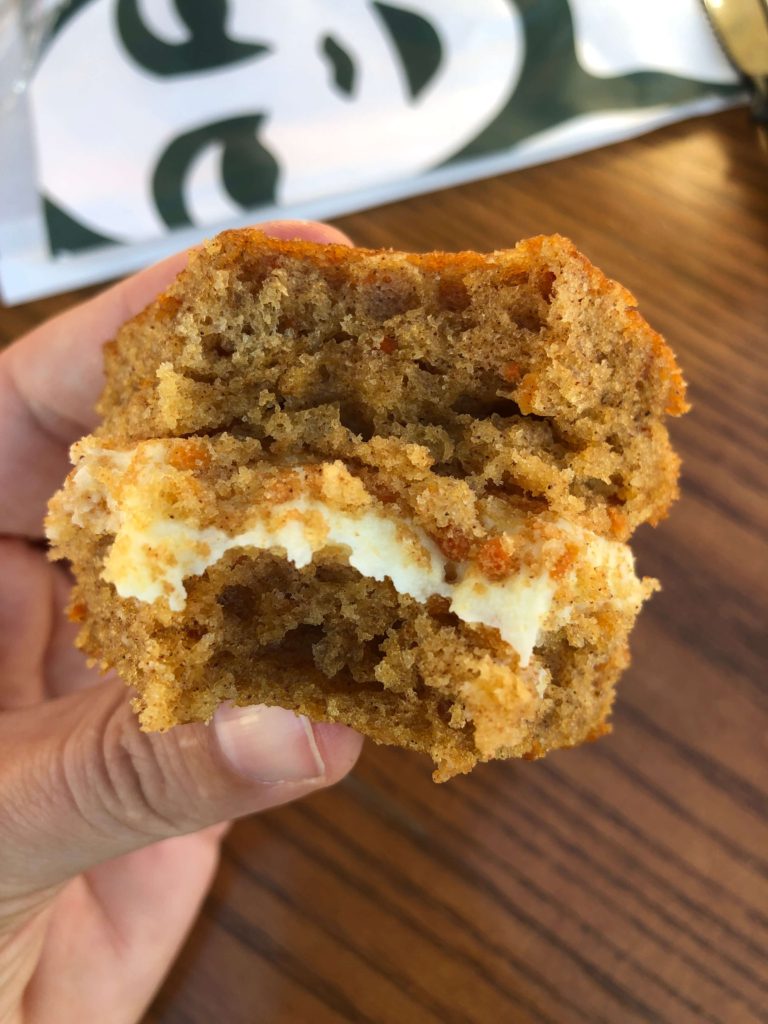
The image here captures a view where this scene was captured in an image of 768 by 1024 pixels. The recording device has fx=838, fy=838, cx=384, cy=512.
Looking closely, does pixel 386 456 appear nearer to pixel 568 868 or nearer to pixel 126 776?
pixel 126 776

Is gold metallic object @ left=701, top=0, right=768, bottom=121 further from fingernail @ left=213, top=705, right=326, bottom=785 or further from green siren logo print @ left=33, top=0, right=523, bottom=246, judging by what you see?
fingernail @ left=213, top=705, right=326, bottom=785

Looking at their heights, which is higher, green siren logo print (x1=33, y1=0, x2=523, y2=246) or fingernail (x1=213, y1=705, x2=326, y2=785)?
green siren logo print (x1=33, y1=0, x2=523, y2=246)

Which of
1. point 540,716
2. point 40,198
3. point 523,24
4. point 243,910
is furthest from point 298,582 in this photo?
point 523,24

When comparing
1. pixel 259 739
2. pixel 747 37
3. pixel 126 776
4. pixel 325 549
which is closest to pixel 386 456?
pixel 325 549

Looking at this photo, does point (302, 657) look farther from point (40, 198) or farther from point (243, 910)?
point (40, 198)

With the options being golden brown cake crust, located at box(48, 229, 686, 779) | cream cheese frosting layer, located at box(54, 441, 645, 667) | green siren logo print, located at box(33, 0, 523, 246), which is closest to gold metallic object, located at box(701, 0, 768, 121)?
green siren logo print, located at box(33, 0, 523, 246)
